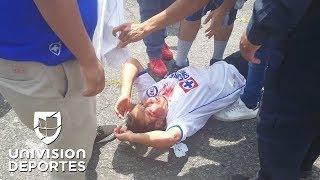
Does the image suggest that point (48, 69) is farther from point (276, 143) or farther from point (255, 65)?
point (255, 65)

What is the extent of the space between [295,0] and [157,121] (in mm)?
1134

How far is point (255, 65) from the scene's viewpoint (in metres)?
2.10

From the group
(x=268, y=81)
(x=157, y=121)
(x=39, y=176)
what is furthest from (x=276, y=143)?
(x=39, y=176)

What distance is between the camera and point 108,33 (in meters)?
1.65

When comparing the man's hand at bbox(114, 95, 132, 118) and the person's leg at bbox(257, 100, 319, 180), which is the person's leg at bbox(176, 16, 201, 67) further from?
the person's leg at bbox(257, 100, 319, 180)

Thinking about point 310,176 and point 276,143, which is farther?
point 310,176

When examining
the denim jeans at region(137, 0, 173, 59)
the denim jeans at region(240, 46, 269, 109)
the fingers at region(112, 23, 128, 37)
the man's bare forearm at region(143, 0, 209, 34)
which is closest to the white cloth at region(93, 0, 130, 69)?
the fingers at region(112, 23, 128, 37)

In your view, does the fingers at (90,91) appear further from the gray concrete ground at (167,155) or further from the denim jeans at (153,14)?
the denim jeans at (153,14)

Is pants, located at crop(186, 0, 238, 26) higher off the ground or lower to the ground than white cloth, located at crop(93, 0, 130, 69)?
lower

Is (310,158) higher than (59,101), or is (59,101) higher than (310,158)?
(59,101)

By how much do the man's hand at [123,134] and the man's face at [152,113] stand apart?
93mm

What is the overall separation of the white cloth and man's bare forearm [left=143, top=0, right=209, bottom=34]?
0.16m

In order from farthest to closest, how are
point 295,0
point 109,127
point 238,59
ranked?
Result: point 238,59, point 109,127, point 295,0

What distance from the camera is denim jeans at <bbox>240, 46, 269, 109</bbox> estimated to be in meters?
2.07
